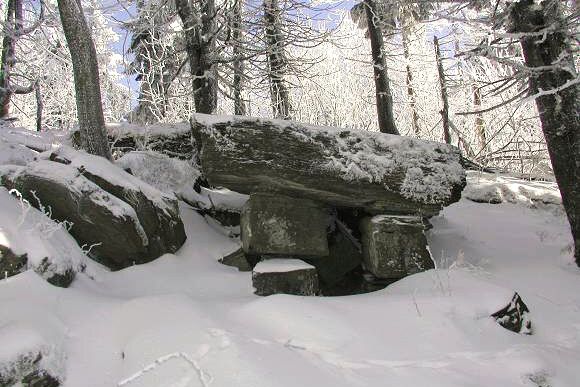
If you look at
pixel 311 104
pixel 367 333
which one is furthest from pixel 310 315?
pixel 311 104

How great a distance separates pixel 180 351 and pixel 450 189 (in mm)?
3647

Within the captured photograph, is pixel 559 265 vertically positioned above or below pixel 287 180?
below

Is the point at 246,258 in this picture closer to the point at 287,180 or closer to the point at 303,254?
the point at 303,254

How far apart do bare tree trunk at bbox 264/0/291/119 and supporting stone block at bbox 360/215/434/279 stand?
408 cm

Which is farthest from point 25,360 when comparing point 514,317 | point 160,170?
point 160,170

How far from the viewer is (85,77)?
5270 mm

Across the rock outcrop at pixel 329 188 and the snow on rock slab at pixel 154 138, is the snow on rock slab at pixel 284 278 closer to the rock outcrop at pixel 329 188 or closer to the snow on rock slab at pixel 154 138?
the rock outcrop at pixel 329 188

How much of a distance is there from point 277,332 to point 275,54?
24.1 ft

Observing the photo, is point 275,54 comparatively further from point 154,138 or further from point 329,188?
point 329,188

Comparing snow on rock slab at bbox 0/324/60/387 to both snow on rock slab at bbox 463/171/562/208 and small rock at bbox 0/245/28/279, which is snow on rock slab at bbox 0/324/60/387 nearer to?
small rock at bbox 0/245/28/279

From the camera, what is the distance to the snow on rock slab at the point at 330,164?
4508 millimetres

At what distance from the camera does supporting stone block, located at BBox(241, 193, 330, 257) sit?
4617mm

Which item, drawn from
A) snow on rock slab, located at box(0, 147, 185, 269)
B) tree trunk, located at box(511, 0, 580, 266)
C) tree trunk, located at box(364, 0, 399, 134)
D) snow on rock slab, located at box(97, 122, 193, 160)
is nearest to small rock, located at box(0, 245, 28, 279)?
snow on rock slab, located at box(0, 147, 185, 269)

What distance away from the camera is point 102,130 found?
537 centimetres
